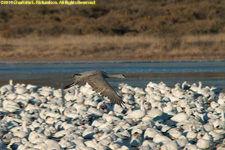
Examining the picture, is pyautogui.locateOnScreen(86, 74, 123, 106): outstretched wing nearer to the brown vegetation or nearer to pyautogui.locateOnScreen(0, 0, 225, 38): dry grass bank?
the brown vegetation

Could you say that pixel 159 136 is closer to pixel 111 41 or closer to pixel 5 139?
pixel 5 139

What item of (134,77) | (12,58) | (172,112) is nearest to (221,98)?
(172,112)

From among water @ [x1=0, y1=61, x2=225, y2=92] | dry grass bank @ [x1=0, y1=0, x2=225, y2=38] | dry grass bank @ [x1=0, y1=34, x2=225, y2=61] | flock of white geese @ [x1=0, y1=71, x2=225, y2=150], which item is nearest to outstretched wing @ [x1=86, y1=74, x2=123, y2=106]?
flock of white geese @ [x1=0, y1=71, x2=225, y2=150]

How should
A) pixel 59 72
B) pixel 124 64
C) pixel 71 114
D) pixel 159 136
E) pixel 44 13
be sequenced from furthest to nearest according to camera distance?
1. pixel 44 13
2. pixel 124 64
3. pixel 59 72
4. pixel 71 114
5. pixel 159 136

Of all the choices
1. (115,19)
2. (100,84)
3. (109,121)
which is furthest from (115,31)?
(100,84)

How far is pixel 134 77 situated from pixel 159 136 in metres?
8.35

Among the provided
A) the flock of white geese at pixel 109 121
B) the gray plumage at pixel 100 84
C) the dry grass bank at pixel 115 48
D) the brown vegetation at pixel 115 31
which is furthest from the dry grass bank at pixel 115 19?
the gray plumage at pixel 100 84

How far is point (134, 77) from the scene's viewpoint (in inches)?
599

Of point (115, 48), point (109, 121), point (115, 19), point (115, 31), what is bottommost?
point (109, 121)

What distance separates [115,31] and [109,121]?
68.2 ft

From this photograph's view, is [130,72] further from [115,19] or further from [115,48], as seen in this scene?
[115,19]

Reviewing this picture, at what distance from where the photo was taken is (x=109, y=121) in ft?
26.3

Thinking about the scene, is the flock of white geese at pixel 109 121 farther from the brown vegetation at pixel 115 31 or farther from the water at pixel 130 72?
the brown vegetation at pixel 115 31

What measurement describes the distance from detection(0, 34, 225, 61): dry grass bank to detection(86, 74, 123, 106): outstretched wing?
13555 mm
